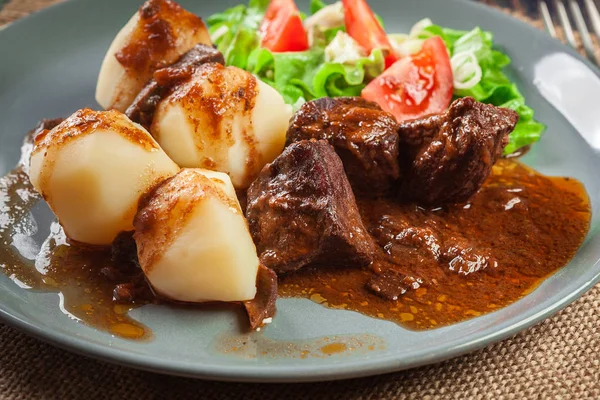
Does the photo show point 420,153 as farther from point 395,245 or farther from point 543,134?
point 543,134

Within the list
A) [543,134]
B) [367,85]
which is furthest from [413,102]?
[543,134]

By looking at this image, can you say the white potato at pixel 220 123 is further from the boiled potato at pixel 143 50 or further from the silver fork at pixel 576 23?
the silver fork at pixel 576 23

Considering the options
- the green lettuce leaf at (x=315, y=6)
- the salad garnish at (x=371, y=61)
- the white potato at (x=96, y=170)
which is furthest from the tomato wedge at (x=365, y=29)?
the white potato at (x=96, y=170)

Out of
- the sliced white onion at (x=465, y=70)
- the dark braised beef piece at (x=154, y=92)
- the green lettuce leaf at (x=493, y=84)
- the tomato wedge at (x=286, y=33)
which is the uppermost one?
the dark braised beef piece at (x=154, y=92)

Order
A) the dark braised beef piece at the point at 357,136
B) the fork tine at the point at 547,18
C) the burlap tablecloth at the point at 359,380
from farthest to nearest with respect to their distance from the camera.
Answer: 1. the fork tine at the point at 547,18
2. the dark braised beef piece at the point at 357,136
3. the burlap tablecloth at the point at 359,380

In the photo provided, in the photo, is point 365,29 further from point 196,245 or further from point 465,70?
point 196,245

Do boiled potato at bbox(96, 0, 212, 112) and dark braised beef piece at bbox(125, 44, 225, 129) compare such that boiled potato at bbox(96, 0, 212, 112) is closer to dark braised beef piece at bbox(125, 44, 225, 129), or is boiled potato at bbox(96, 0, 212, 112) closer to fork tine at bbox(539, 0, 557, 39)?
dark braised beef piece at bbox(125, 44, 225, 129)

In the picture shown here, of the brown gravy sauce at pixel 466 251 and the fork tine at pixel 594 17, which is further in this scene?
the fork tine at pixel 594 17
